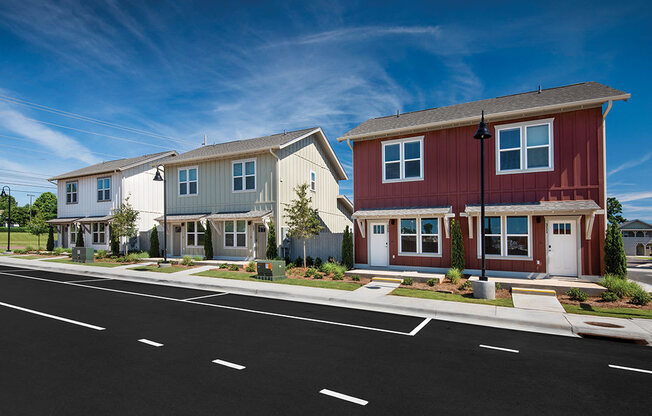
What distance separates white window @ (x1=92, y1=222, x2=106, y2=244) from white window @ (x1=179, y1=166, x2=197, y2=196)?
9.45 metres

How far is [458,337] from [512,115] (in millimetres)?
11026

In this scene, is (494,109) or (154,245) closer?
(494,109)

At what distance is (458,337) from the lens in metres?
7.69

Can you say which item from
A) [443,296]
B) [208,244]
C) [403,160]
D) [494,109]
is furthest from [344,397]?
[208,244]

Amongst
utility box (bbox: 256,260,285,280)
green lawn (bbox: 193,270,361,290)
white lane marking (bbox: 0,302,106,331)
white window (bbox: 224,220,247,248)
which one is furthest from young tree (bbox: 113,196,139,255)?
white lane marking (bbox: 0,302,106,331)

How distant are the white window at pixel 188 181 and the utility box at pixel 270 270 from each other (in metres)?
10.8

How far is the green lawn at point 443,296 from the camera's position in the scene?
10887mm

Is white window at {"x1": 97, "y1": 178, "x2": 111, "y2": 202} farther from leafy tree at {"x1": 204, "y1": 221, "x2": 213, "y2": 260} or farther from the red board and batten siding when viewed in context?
the red board and batten siding

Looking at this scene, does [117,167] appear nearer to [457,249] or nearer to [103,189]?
[103,189]

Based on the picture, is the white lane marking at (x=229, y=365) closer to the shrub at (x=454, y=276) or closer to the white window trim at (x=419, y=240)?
the shrub at (x=454, y=276)

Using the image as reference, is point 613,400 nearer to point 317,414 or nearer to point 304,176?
point 317,414

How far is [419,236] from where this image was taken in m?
16.5

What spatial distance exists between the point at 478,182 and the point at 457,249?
3.11 meters

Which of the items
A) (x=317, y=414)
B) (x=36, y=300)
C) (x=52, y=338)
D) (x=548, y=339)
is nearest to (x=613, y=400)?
(x=548, y=339)
